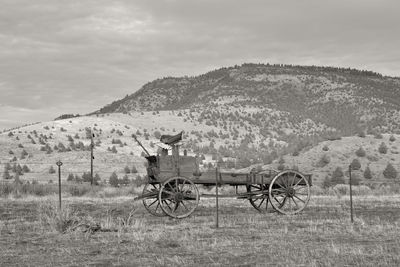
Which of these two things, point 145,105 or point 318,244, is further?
point 145,105

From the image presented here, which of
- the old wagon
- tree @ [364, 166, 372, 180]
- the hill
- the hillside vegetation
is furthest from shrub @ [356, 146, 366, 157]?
the hill

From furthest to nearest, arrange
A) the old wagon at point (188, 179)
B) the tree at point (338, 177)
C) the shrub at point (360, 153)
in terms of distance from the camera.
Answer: the shrub at point (360, 153)
the tree at point (338, 177)
the old wagon at point (188, 179)

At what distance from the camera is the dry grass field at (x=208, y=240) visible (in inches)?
423

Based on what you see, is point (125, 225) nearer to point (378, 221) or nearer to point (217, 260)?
point (217, 260)

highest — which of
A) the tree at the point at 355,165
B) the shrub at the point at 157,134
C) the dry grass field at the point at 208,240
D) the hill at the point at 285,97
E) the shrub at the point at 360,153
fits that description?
the hill at the point at 285,97

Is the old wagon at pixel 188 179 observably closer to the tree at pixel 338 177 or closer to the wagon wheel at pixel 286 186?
the wagon wheel at pixel 286 186

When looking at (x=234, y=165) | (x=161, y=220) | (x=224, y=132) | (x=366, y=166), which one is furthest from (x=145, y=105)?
(x=161, y=220)

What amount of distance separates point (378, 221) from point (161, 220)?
5781 mm

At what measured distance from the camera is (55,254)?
1160 cm

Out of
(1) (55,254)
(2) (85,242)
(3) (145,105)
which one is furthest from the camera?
(3) (145,105)

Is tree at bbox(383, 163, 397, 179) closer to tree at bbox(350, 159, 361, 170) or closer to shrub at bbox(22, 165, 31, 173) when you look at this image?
tree at bbox(350, 159, 361, 170)

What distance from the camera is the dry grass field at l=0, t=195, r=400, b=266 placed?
10742 mm

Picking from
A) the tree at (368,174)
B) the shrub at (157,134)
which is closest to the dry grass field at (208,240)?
the tree at (368,174)

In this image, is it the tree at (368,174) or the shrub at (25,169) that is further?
the shrub at (25,169)
